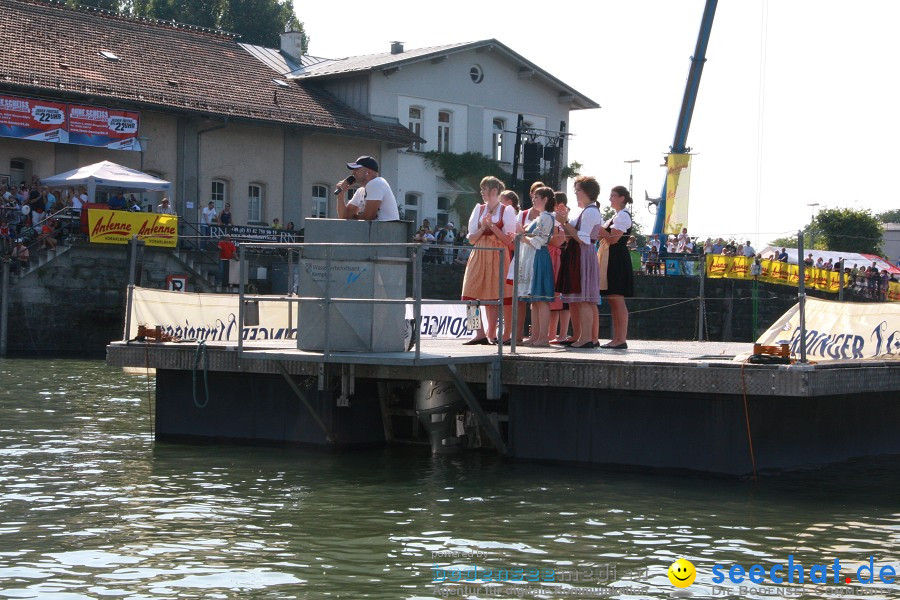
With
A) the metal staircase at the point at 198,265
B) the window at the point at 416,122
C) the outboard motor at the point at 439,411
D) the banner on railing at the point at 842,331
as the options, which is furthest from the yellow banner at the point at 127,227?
the banner on railing at the point at 842,331

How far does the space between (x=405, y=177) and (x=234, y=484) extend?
124 feet

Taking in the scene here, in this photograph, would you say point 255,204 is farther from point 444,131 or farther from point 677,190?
point 677,190

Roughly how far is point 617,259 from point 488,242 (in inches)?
55.3

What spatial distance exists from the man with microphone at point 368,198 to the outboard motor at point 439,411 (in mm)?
1713

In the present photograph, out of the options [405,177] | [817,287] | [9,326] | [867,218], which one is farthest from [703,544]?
[867,218]

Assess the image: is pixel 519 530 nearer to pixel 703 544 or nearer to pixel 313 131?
pixel 703 544

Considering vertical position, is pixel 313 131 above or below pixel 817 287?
above

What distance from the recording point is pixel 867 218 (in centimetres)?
7719

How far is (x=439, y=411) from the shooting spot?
1266cm

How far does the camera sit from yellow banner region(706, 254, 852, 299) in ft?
136

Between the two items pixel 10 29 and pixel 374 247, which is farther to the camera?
pixel 10 29

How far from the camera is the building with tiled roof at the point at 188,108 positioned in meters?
37.1

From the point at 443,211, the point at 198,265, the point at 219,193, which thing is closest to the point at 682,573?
the point at 198,265

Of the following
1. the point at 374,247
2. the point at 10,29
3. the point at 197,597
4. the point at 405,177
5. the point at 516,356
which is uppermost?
the point at 10,29
